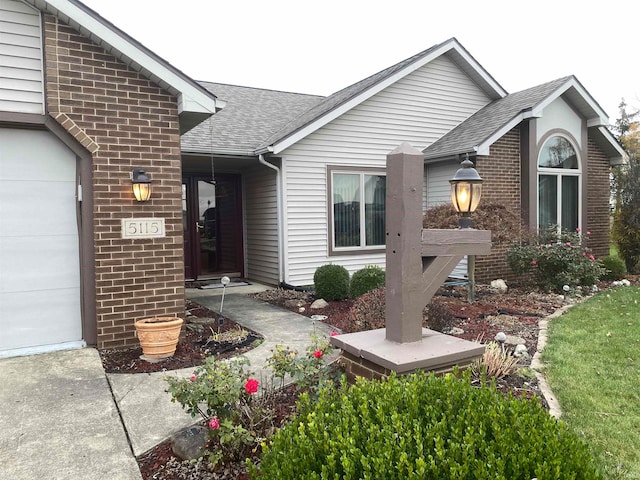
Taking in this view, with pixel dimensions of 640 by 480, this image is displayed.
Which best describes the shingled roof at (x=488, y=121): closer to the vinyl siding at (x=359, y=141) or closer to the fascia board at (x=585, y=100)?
the fascia board at (x=585, y=100)

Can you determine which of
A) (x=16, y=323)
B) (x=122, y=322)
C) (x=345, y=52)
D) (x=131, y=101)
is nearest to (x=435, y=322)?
(x=122, y=322)

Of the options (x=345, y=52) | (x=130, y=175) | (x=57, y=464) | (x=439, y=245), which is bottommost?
(x=57, y=464)

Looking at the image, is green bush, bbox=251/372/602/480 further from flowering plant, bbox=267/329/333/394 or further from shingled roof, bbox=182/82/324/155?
shingled roof, bbox=182/82/324/155

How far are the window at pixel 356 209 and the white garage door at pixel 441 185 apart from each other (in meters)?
1.24

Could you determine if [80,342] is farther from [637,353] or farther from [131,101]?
[637,353]

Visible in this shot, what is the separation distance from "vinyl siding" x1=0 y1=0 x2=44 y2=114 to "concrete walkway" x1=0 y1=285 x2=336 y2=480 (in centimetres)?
272

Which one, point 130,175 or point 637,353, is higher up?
point 130,175

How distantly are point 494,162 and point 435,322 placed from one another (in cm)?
561

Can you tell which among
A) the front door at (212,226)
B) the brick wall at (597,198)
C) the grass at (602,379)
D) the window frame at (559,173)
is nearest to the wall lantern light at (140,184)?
the grass at (602,379)

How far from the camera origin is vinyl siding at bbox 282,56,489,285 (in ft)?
31.2

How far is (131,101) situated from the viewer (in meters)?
5.36

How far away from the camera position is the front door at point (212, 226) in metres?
11.1

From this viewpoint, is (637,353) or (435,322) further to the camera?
(435,322)

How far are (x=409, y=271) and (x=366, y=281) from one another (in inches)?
180
